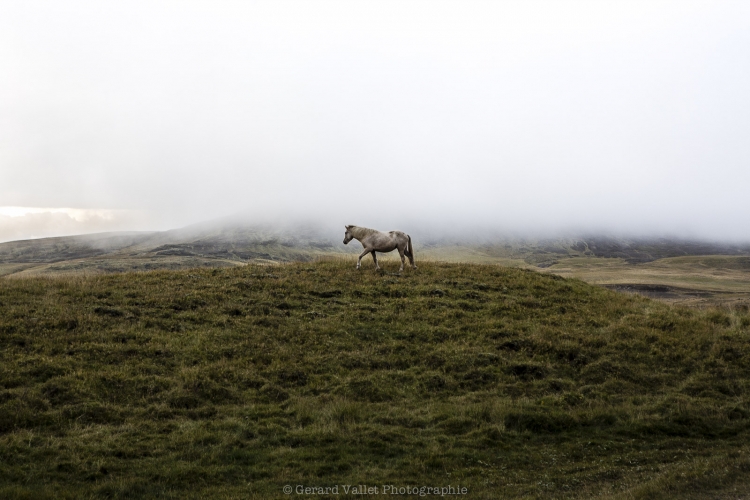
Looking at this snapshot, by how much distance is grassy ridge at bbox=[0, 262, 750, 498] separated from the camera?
9656 millimetres

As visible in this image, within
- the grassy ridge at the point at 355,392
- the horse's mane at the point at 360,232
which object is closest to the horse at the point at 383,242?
the horse's mane at the point at 360,232

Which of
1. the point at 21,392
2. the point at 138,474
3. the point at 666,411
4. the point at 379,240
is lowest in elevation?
the point at 666,411

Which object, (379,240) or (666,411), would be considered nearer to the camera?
(666,411)

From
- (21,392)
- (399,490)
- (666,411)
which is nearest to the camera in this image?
(399,490)

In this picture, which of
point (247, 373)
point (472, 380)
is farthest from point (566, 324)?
point (247, 373)

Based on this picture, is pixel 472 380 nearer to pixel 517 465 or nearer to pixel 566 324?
pixel 517 465

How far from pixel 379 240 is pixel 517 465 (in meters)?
18.6

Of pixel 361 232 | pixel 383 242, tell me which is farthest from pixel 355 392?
pixel 361 232

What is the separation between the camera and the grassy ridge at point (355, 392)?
31.7 feet

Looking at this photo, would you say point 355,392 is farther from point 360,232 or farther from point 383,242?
point 360,232

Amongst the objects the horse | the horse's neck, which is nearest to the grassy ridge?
the horse

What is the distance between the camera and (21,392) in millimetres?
12312

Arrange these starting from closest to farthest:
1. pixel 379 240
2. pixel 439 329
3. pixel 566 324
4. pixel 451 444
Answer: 1. pixel 451 444
2. pixel 439 329
3. pixel 566 324
4. pixel 379 240

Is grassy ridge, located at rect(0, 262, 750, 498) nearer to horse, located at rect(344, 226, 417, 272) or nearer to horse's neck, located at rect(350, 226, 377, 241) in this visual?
horse, located at rect(344, 226, 417, 272)
